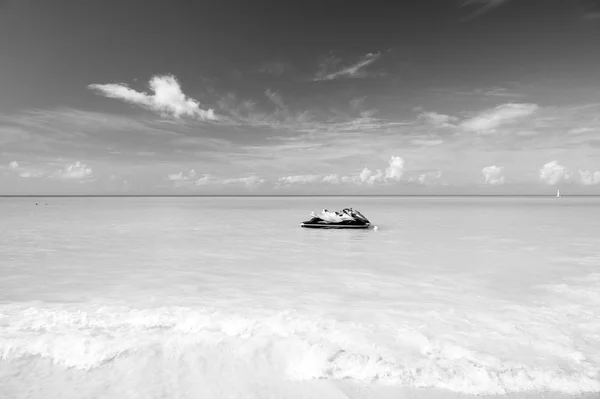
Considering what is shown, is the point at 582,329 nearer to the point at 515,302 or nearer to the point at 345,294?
the point at 515,302

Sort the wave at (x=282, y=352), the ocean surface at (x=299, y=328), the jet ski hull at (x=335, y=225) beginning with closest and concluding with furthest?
1. the ocean surface at (x=299, y=328)
2. the wave at (x=282, y=352)
3. the jet ski hull at (x=335, y=225)

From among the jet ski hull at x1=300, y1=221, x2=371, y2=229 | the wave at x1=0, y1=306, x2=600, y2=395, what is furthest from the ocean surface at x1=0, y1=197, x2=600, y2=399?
the jet ski hull at x1=300, y1=221, x2=371, y2=229

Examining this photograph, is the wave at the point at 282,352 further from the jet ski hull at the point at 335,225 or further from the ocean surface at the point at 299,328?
the jet ski hull at the point at 335,225

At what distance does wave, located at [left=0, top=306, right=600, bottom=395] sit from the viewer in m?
5.03

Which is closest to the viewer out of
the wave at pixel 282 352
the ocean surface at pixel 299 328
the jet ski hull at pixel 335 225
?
the ocean surface at pixel 299 328

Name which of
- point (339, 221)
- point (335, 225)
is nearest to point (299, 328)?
point (335, 225)

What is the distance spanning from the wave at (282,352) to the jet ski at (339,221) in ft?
71.0

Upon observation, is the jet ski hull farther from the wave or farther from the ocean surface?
the wave

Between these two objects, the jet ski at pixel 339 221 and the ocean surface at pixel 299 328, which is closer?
the ocean surface at pixel 299 328

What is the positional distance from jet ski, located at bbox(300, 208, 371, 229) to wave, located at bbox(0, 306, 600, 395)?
21.6 m

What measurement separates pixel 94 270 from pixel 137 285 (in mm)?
3480

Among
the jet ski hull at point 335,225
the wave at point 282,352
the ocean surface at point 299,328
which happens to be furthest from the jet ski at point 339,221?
the wave at point 282,352

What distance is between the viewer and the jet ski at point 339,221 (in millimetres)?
28875

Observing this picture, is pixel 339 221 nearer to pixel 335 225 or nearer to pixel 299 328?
pixel 335 225
